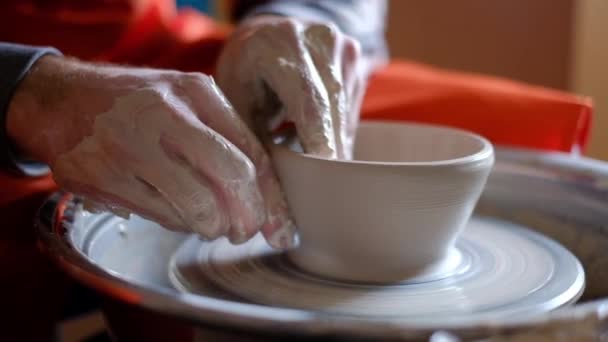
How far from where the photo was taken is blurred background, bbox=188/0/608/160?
1992 mm

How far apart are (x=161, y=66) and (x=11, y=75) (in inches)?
18.9

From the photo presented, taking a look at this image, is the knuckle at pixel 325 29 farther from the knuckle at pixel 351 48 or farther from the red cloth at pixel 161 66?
the red cloth at pixel 161 66

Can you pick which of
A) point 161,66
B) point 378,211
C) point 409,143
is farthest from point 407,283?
point 161,66

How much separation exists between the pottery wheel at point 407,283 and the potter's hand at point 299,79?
0.42ft

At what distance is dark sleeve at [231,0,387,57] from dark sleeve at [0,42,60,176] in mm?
494

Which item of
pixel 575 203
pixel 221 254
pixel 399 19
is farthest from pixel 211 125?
pixel 399 19

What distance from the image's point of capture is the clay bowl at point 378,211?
25.6 inches

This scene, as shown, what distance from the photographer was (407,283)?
2.33ft

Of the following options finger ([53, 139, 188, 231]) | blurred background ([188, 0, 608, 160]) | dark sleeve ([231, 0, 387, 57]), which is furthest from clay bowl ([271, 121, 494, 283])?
blurred background ([188, 0, 608, 160])

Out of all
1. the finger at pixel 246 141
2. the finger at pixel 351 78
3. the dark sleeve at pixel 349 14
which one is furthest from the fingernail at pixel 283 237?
the dark sleeve at pixel 349 14

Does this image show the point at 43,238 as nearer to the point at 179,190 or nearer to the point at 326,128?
the point at 179,190

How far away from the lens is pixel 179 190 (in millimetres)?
620

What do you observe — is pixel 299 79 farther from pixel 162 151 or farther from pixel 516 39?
pixel 516 39

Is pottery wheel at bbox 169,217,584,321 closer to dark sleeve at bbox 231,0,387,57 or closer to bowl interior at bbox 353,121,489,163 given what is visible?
bowl interior at bbox 353,121,489,163
